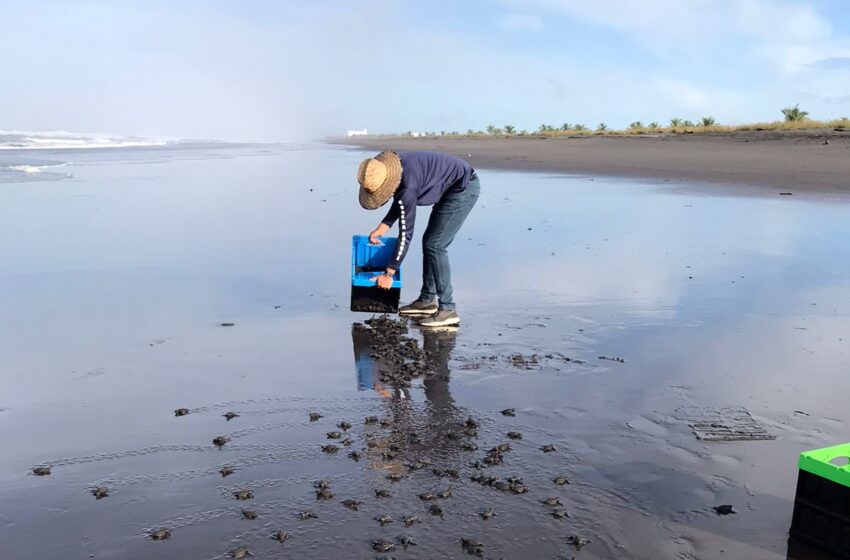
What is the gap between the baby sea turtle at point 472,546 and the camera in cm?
292

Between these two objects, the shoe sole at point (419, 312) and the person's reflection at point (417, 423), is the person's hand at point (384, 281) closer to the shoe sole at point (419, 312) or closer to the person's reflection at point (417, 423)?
the shoe sole at point (419, 312)

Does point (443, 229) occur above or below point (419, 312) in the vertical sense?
above

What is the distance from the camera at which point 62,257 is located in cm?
845

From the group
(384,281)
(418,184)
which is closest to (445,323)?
(384,281)

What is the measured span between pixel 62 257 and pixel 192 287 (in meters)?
2.21

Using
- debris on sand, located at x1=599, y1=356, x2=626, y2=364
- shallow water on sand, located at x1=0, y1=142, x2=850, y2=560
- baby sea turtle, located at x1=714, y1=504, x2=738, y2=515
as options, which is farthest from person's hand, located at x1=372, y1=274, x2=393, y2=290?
baby sea turtle, located at x1=714, y1=504, x2=738, y2=515

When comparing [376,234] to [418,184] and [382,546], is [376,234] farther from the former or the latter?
[382,546]

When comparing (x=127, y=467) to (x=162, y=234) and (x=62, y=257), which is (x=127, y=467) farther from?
(x=162, y=234)

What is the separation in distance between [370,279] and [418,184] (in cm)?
90

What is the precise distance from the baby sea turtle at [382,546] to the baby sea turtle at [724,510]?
1398 millimetres

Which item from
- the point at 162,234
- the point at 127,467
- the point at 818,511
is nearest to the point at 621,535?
the point at 818,511

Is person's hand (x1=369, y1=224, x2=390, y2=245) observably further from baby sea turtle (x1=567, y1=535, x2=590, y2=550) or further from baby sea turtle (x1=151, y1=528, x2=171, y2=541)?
baby sea turtle (x1=567, y1=535, x2=590, y2=550)

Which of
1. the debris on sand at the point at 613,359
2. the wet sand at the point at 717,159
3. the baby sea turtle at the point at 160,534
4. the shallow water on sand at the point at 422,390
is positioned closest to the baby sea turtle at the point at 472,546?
the shallow water on sand at the point at 422,390

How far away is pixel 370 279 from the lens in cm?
625
